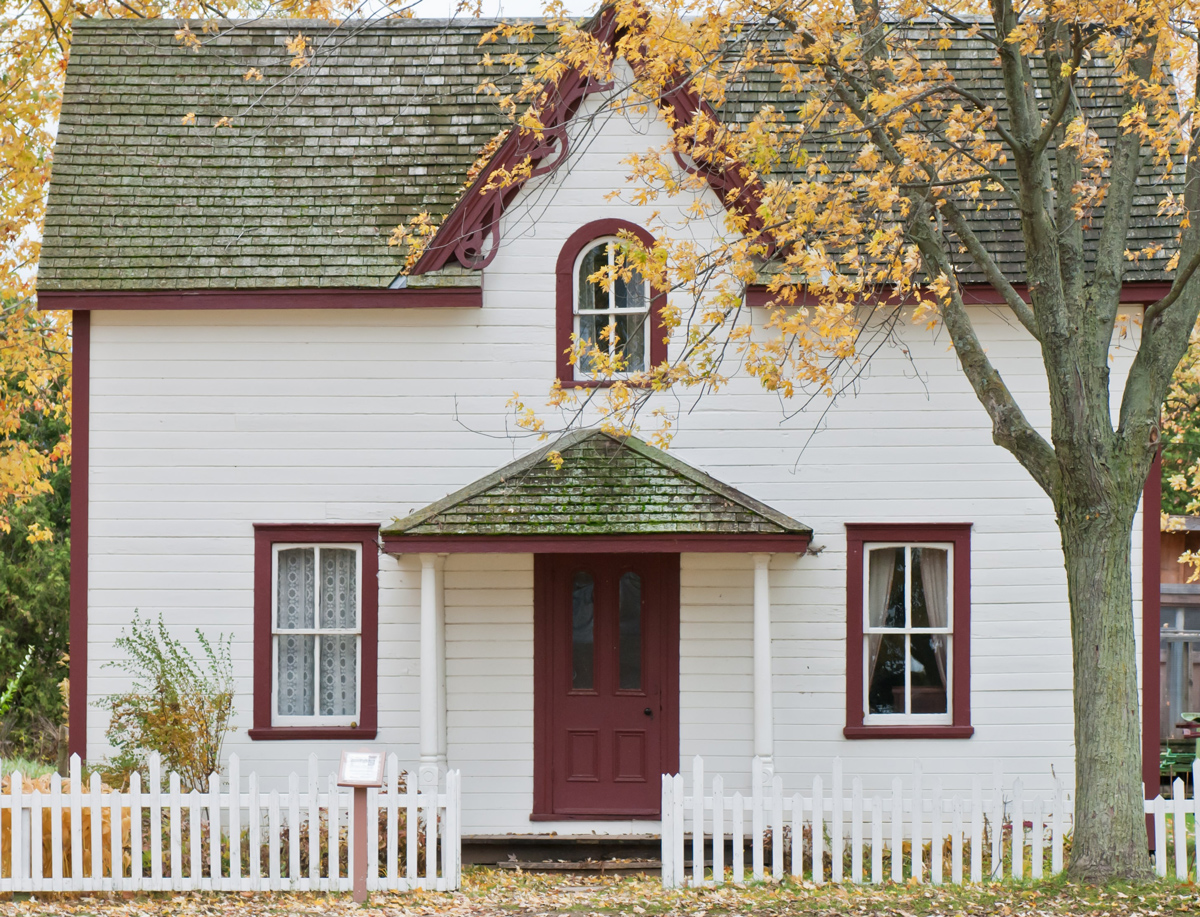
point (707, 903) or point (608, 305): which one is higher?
point (608, 305)

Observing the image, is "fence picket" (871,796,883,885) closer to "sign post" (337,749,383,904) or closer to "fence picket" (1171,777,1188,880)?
"fence picket" (1171,777,1188,880)

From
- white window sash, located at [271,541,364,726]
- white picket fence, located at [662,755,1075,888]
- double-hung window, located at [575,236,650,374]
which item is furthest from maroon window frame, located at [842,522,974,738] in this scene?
white window sash, located at [271,541,364,726]

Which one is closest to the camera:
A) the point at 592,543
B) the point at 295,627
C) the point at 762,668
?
the point at 592,543

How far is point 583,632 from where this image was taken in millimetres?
12500

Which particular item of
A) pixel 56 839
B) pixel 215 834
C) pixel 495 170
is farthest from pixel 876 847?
pixel 495 170

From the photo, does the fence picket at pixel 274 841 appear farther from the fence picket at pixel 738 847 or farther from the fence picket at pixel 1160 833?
the fence picket at pixel 1160 833

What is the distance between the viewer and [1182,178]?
12742 mm

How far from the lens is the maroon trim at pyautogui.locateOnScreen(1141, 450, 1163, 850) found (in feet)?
39.9

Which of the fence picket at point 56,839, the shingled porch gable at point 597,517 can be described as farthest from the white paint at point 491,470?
the fence picket at point 56,839

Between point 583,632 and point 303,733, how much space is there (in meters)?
2.86

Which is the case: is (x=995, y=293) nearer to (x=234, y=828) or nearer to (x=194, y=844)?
(x=234, y=828)

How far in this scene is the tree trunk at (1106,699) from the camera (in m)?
9.27

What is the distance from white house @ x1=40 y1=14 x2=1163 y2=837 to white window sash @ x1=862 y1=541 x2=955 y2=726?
3 centimetres

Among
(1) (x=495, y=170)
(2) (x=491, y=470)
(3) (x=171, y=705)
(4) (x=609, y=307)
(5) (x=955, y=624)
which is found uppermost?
(1) (x=495, y=170)
